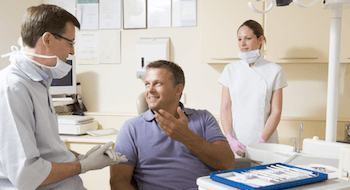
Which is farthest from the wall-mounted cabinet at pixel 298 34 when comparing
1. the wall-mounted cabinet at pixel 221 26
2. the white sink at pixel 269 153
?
the white sink at pixel 269 153

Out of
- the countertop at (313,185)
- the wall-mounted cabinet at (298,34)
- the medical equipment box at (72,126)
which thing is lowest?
the medical equipment box at (72,126)

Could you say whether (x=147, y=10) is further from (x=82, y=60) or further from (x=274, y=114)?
(x=274, y=114)

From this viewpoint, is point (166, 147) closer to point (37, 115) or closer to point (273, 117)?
point (37, 115)

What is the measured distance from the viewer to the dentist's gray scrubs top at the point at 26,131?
3.29 ft

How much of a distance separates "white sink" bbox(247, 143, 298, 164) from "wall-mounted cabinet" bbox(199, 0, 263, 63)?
1.26 meters

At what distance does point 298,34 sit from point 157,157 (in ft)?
5.64

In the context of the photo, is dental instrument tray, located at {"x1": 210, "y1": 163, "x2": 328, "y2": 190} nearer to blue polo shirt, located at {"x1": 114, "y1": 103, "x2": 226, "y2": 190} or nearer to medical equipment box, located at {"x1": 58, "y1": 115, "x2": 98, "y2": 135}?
blue polo shirt, located at {"x1": 114, "y1": 103, "x2": 226, "y2": 190}

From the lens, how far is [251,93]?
219 cm

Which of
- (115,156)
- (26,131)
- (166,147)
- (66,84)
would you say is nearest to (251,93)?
(166,147)

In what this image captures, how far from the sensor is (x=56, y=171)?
3.62 ft

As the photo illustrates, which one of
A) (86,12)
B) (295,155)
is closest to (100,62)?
(86,12)

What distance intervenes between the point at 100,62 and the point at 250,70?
1677 mm

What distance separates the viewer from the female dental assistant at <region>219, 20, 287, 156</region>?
210cm

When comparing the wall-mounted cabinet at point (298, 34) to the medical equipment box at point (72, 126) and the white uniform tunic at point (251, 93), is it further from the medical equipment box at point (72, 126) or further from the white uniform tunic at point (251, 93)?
the medical equipment box at point (72, 126)
